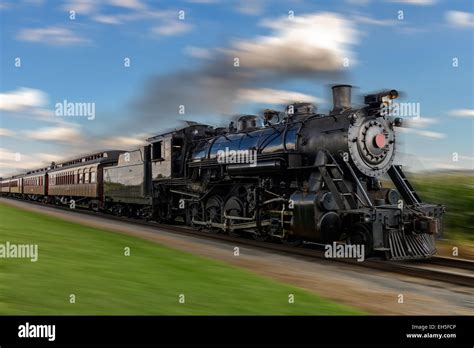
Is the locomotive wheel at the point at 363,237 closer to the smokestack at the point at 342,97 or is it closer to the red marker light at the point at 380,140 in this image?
the red marker light at the point at 380,140

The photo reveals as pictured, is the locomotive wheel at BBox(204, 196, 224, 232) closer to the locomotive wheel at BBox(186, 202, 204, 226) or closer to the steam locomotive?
the steam locomotive

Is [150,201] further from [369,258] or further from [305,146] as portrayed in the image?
[369,258]

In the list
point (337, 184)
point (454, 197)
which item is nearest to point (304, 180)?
point (337, 184)

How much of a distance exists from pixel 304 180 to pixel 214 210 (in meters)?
4.46

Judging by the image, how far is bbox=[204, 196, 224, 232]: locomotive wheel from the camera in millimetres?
15712

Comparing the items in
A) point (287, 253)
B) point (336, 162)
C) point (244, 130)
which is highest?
point (244, 130)

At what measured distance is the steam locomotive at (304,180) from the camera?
34.3ft

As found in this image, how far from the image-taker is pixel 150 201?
65.4 ft

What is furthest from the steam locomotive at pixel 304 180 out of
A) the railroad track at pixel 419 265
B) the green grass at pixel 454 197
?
the green grass at pixel 454 197

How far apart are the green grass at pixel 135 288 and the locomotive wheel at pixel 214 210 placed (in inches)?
256

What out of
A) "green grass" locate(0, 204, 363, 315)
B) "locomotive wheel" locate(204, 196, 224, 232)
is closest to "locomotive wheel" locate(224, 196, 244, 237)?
"locomotive wheel" locate(204, 196, 224, 232)

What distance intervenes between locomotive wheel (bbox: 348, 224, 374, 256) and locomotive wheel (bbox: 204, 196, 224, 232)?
588 cm

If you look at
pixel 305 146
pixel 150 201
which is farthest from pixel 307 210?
pixel 150 201
